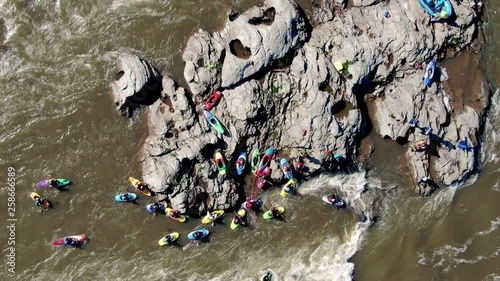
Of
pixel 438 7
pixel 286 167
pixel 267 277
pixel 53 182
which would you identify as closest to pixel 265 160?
pixel 286 167

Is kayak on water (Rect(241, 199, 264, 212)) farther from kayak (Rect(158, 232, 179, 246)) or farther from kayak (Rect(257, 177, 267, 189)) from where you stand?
kayak (Rect(158, 232, 179, 246))

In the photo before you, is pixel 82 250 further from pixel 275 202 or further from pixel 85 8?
pixel 85 8

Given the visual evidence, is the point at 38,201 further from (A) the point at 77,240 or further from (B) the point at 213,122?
(B) the point at 213,122

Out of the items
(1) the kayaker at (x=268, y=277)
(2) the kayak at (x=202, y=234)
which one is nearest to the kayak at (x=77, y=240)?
(2) the kayak at (x=202, y=234)

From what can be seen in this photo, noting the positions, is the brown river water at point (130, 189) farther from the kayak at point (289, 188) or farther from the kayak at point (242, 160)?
the kayak at point (242, 160)

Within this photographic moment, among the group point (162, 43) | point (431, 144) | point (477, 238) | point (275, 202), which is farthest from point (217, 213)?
point (477, 238)

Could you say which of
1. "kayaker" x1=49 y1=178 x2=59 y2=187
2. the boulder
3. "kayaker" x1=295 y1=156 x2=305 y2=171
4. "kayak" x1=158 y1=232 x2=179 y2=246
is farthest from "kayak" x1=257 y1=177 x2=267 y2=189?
"kayaker" x1=49 y1=178 x2=59 y2=187

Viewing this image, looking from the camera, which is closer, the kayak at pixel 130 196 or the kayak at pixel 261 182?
the kayak at pixel 130 196
